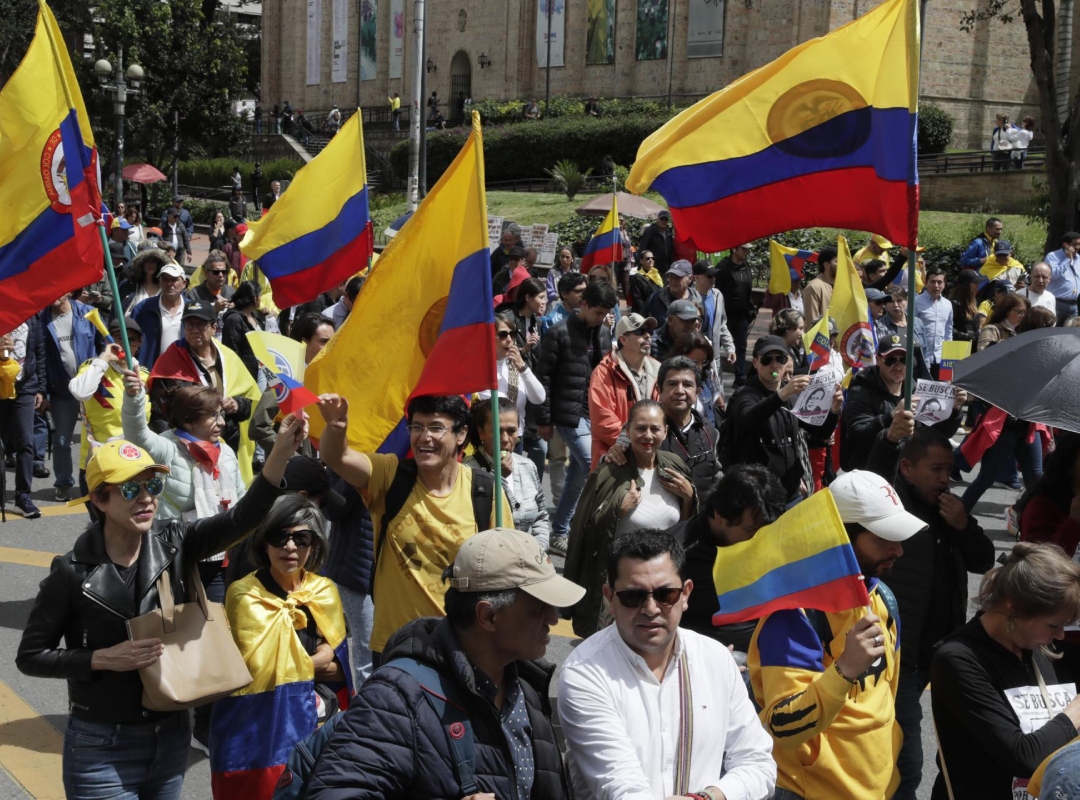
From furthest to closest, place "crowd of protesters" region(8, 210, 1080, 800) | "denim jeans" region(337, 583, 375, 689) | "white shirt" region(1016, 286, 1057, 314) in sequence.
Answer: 1. "white shirt" region(1016, 286, 1057, 314)
2. "denim jeans" region(337, 583, 375, 689)
3. "crowd of protesters" region(8, 210, 1080, 800)

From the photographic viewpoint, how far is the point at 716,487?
4684 mm

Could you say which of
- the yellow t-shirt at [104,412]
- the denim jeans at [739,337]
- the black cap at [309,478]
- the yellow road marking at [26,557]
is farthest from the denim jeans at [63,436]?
the denim jeans at [739,337]

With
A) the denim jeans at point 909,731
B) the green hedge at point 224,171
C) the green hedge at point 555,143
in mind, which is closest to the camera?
the denim jeans at point 909,731

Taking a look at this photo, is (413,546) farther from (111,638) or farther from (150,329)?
(150,329)

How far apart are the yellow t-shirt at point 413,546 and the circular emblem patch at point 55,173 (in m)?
2.47

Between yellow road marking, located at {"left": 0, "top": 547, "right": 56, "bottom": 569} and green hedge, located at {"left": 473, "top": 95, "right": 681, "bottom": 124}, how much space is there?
116 ft

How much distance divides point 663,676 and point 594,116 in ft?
140

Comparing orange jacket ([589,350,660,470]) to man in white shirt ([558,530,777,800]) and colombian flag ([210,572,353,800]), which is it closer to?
colombian flag ([210,572,353,800])

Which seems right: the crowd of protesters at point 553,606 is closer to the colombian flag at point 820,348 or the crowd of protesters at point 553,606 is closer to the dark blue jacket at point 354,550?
the dark blue jacket at point 354,550

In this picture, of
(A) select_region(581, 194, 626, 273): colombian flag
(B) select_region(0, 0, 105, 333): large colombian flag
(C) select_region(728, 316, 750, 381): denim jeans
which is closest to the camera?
(B) select_region(0, 0, 105, 333): large colombian flag

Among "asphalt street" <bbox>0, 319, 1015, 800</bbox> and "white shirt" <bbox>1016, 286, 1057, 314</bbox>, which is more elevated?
"white shirt" <bbox>1016, 286, 1057, 314</bbox>

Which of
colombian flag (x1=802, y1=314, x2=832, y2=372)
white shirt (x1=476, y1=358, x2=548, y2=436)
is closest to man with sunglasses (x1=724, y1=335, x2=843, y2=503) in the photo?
colombian flag (x1=802, y1=314, x2=832, y2=372)

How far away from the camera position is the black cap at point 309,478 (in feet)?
16.5

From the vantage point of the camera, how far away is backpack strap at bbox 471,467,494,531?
16.0 ft
